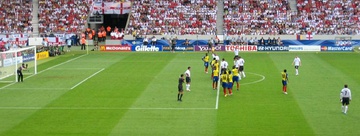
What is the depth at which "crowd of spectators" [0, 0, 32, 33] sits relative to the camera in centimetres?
7406

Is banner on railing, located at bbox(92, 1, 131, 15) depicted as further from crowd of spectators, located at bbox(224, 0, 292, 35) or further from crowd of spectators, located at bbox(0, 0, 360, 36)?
crowd of spectators, located at bbox(224, 0, 292, 35)

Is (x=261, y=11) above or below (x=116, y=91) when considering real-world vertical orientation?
above

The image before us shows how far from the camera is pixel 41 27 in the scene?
245 feet

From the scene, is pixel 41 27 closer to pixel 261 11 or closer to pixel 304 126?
pixel 261 11

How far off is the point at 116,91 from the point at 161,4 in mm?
41170

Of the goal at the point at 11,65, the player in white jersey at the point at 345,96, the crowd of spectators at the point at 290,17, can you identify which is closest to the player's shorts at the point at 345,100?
the player in white jersey at the point at 345,96

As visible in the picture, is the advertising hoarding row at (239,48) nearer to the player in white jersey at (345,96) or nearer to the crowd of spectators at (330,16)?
the crowd of spectators at (330,16)

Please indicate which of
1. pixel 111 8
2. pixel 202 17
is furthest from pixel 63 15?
pixel 202 17

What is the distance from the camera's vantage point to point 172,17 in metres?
74.2

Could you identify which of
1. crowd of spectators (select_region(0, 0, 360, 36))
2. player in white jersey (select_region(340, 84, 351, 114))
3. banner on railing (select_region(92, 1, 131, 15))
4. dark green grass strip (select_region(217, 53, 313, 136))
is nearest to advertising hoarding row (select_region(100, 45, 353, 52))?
crowd of spectators (select_region(0, 0, 360, 36))

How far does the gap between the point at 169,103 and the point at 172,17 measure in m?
42.7

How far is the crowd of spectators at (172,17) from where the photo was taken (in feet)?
236

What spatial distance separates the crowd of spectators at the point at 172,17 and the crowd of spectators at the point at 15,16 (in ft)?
43.3

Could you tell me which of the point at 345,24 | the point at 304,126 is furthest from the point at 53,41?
the point at 304,126
